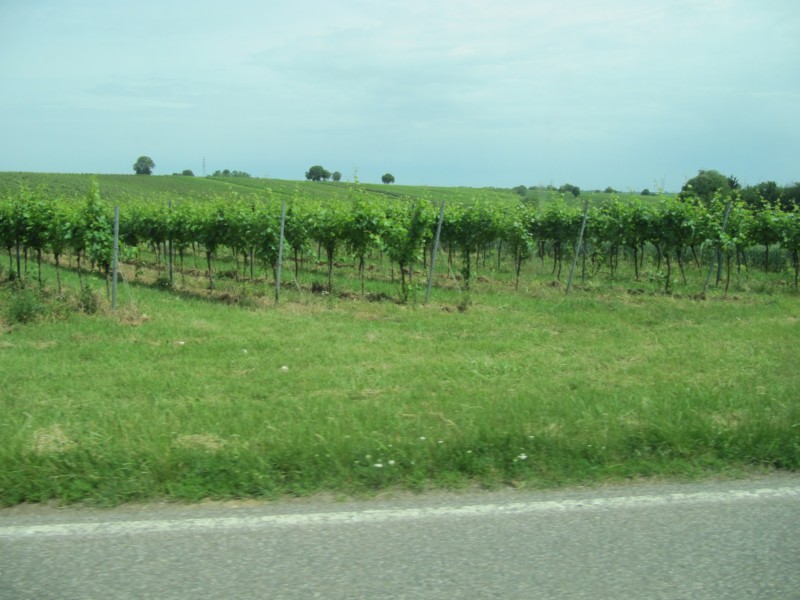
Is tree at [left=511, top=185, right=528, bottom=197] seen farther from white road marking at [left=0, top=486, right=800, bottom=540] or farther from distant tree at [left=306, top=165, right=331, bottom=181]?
distant tree at [left=306, top=165, right=331, bottom=181]

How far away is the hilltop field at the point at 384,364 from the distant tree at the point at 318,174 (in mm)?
68488

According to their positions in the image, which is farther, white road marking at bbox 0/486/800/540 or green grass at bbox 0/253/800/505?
green grass at bbox 0/253/800/505

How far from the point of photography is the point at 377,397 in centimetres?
678

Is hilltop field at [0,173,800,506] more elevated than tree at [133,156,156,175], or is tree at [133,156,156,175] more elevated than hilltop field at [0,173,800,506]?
tree at [133,156,156,175]

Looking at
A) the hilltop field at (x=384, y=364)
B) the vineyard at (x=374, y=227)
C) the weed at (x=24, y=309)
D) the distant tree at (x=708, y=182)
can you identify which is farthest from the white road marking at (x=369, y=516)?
the distant tree at (x=708, y=182)

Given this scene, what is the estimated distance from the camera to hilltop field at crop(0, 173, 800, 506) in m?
4.55

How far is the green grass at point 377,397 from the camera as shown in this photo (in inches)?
176

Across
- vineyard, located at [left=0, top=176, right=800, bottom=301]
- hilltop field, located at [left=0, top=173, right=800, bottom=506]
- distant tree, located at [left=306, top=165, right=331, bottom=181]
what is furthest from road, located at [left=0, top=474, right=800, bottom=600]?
distant tree, located at [left=306, top=165, right=331, bottom=181]

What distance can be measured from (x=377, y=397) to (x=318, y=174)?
83754 mm

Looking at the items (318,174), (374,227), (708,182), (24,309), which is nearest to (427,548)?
(24,309)

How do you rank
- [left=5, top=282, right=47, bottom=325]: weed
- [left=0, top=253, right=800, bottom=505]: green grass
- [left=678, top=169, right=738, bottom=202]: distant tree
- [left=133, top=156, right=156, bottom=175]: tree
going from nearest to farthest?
→ [left=0, top=253, right=800, bottom=505]: green grass → [left=5, top=282, right=47, bottom=325]: weed → [left=678, top=169, right=738, bottom=202]: distant tree → [left=133, top=156, right=156, bottom=175]: tree

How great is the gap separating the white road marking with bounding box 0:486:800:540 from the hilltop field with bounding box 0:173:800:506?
333 mm

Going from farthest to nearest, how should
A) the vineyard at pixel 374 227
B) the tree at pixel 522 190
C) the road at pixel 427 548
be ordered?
the tree at pixel 522 190, the vineyard at pixel 374 227, the road at pixel 427 548

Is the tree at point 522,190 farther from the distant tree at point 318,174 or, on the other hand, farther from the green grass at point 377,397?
the distant tree at point 318,174
